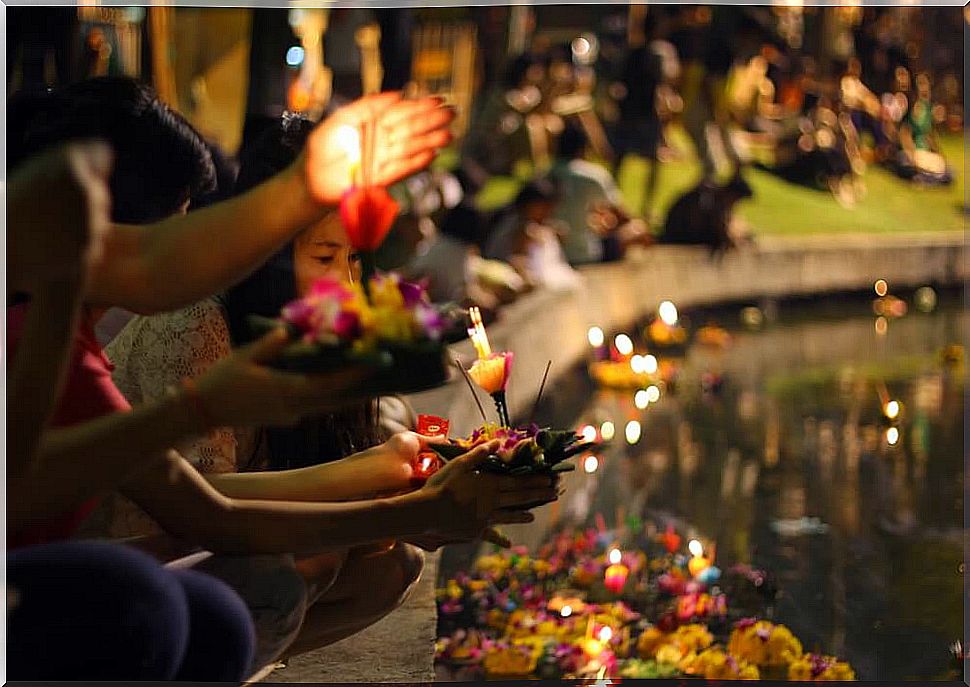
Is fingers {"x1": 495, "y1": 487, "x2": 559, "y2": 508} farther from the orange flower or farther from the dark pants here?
the dark pants

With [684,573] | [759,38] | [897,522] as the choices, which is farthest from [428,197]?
[759,38]

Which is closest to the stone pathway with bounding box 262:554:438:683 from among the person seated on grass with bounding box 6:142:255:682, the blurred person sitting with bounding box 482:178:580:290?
the person seated on grass with bounding box 6:142:255:682

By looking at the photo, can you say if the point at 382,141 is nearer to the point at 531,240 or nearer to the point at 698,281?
A: the point at 531,240

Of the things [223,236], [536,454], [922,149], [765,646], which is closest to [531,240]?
[765,646]

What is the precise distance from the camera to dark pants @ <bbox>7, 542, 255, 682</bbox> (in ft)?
6.93

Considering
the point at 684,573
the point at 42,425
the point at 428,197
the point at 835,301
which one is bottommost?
the point at 835,301

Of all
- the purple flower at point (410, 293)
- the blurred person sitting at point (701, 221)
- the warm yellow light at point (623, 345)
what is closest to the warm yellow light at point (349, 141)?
the purple flower at point (410, 293)

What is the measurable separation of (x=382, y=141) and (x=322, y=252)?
1.86 feet

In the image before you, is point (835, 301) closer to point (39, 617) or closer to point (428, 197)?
point (428, 197)

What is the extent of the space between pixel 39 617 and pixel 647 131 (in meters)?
11.4

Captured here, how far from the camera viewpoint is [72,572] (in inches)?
83.4

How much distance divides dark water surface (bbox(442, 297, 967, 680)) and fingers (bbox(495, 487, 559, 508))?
155 cm

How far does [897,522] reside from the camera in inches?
228

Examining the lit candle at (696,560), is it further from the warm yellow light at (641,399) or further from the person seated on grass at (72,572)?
the warm yellow light at (641,399)
